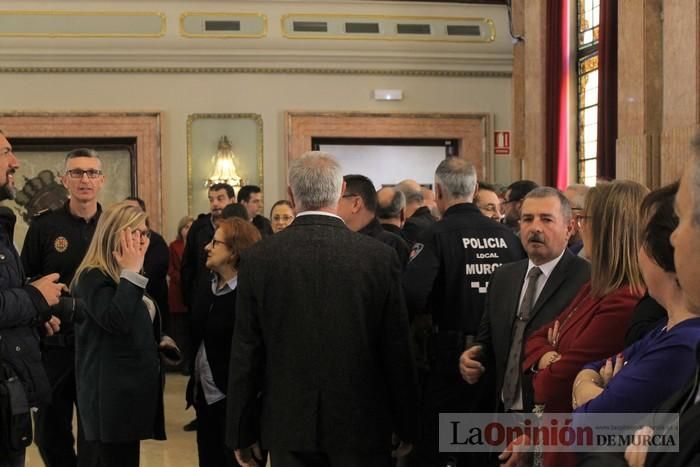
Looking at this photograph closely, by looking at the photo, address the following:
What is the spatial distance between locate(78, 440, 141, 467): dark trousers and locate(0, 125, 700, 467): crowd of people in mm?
10

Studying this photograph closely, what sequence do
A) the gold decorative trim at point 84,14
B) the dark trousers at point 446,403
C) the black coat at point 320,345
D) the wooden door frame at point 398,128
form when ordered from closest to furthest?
the black coat at point 320,345 < the dark trousers at point 446,403 < the gold decorative trim at point 84,14 < the wooden door frame at point 398,128

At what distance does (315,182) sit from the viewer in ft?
11.0

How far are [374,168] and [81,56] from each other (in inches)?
181

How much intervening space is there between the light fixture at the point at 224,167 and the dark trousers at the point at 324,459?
8.10 meters

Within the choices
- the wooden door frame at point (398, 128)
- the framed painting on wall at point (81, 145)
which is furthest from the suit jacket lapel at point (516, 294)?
the framed painting on wall at point (81, 145)

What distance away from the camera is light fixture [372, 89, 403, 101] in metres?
11.7

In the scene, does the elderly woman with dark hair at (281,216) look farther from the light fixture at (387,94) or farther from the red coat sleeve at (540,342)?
the light fixture at (387,94)

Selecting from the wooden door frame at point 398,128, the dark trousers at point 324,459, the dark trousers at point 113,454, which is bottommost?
the dark trousers at point 113,454

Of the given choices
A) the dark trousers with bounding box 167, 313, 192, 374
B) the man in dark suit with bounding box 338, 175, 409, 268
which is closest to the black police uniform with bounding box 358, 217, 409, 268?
the man in dark suit with bounding box 338, 175, 409, 268

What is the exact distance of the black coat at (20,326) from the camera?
3.35 metres

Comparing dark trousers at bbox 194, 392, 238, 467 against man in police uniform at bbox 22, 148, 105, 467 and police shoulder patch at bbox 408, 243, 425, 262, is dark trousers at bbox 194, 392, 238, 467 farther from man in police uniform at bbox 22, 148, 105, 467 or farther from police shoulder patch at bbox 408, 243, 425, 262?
police shoulder patch at bbox 408, 243, 425, 262

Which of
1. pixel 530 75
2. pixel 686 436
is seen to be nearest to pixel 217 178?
pixel 530 75

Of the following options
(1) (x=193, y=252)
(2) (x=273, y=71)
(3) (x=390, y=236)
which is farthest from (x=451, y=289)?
(2) (x=273, y=71)

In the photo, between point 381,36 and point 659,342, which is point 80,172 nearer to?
point 659,342
